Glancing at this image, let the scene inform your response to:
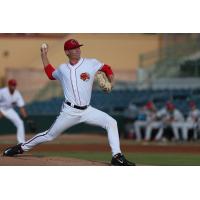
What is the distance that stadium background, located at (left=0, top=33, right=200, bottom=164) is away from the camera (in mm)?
25188

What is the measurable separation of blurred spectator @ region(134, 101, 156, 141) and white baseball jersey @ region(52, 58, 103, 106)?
11.9 meters

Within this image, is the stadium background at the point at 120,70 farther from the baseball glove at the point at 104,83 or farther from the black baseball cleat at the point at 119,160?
the black baseball cleat at the point at 119,160

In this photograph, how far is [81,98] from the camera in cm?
1051

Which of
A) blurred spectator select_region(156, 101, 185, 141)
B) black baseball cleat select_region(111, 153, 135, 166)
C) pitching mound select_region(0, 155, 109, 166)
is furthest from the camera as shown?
blurred spectator select_region(156, 101, 185, 141)

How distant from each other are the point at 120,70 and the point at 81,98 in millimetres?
18383

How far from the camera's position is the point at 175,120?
861 inches

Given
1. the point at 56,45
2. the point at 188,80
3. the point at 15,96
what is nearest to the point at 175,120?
the point at 188,80

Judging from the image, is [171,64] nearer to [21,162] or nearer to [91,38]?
[91,38]

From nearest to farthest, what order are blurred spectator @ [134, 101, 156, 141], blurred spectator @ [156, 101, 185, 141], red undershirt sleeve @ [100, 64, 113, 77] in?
1. red undershirt sleeve @ [100, 64, 113, 77]
2. blurred spectator @ [156, 101, 185, 141]
3. blurred spectator @ [134, 101, 156, 141]

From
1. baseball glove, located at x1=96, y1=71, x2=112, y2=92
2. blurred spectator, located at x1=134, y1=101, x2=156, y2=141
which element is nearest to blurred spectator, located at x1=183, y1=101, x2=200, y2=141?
blurred spectator, located at x1=134, y1=101, x2=156, y2=141

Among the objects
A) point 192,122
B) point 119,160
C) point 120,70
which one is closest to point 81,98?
point 119,160

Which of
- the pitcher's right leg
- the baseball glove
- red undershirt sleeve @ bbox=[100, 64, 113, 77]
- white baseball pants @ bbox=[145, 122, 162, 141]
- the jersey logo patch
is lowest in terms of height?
white baseball pants @ bbox=[145, 122, 162, 141]

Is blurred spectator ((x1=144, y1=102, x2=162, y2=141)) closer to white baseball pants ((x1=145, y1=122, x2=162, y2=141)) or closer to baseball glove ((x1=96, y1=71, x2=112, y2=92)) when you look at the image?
white baseball pants ((x1=145, y1=122, x2=162, y2=141))

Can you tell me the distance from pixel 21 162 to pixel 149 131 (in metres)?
12.0
